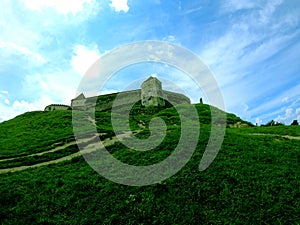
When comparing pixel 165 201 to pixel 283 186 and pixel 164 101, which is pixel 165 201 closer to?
pixel 283 186

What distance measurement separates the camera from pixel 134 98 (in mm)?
97875

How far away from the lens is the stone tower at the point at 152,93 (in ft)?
284

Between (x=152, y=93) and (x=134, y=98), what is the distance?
12.0m

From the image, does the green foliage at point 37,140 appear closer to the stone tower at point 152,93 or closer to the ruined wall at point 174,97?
the stone tower at point 152,93

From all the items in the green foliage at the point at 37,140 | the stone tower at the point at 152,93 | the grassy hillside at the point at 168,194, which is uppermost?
the stone tower at the point at 152,93

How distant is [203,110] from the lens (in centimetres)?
6241

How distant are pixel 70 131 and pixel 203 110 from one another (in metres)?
37.2

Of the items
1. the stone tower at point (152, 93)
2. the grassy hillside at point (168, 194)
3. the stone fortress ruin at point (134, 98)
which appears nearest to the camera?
the grassy hillside at point (168, 194)

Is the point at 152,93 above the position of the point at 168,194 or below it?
above

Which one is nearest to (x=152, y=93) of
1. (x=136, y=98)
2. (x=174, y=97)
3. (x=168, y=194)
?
(x=136, y=98)

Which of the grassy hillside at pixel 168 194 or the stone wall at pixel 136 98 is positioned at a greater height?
the stone wall at pixel 136 98

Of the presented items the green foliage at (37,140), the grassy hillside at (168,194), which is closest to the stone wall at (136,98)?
the green foliage at (37,140)

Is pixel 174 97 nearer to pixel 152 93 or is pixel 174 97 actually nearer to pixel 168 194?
pixel 152 93

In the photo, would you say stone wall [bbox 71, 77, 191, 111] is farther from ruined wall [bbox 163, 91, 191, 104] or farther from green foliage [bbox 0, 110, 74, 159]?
green foliage [bbox 0, 110, 74, 159]
